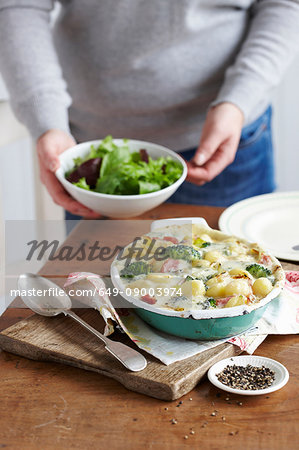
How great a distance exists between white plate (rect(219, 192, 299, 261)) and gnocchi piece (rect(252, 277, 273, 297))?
0.82 ft

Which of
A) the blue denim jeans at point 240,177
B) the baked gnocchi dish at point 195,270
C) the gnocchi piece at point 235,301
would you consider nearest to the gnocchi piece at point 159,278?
the baked gnocchi dish at point 195,270

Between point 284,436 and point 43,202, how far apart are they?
76.2 inches

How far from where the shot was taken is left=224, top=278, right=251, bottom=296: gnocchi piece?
0.78 metres

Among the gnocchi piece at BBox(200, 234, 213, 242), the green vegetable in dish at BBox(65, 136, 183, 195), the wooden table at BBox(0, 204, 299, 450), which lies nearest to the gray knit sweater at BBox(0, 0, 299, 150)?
the green vegetable in dish at BBox(65, 136, 183, 195)

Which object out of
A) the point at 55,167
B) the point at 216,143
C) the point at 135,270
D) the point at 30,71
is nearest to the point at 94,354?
the point at 135,270

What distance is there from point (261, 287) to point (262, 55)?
2.64 ft

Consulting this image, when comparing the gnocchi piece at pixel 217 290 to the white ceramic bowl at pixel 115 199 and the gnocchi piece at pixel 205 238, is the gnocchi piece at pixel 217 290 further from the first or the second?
the white ceramic bowl at pixel 115 199

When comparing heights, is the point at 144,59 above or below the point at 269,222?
above

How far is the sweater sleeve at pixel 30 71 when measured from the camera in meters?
1.34

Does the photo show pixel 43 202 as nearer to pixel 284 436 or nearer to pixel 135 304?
pixel 135 304

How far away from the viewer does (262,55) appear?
1.40 metres

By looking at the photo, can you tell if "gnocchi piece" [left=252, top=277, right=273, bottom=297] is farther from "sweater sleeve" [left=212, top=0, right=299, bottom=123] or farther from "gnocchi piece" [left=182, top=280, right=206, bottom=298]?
"sweater sleeve" [left=212, top=0, right=299, bottom=123]

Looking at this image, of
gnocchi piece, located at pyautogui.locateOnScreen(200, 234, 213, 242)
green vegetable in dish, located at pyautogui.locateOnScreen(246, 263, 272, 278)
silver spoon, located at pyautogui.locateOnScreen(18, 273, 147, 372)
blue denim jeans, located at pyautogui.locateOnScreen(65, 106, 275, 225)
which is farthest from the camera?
blue denim jeans, located at pyautogui.locateOnScreen(65, 106, 275, 225)

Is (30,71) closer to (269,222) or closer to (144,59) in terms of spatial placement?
(144,59)
